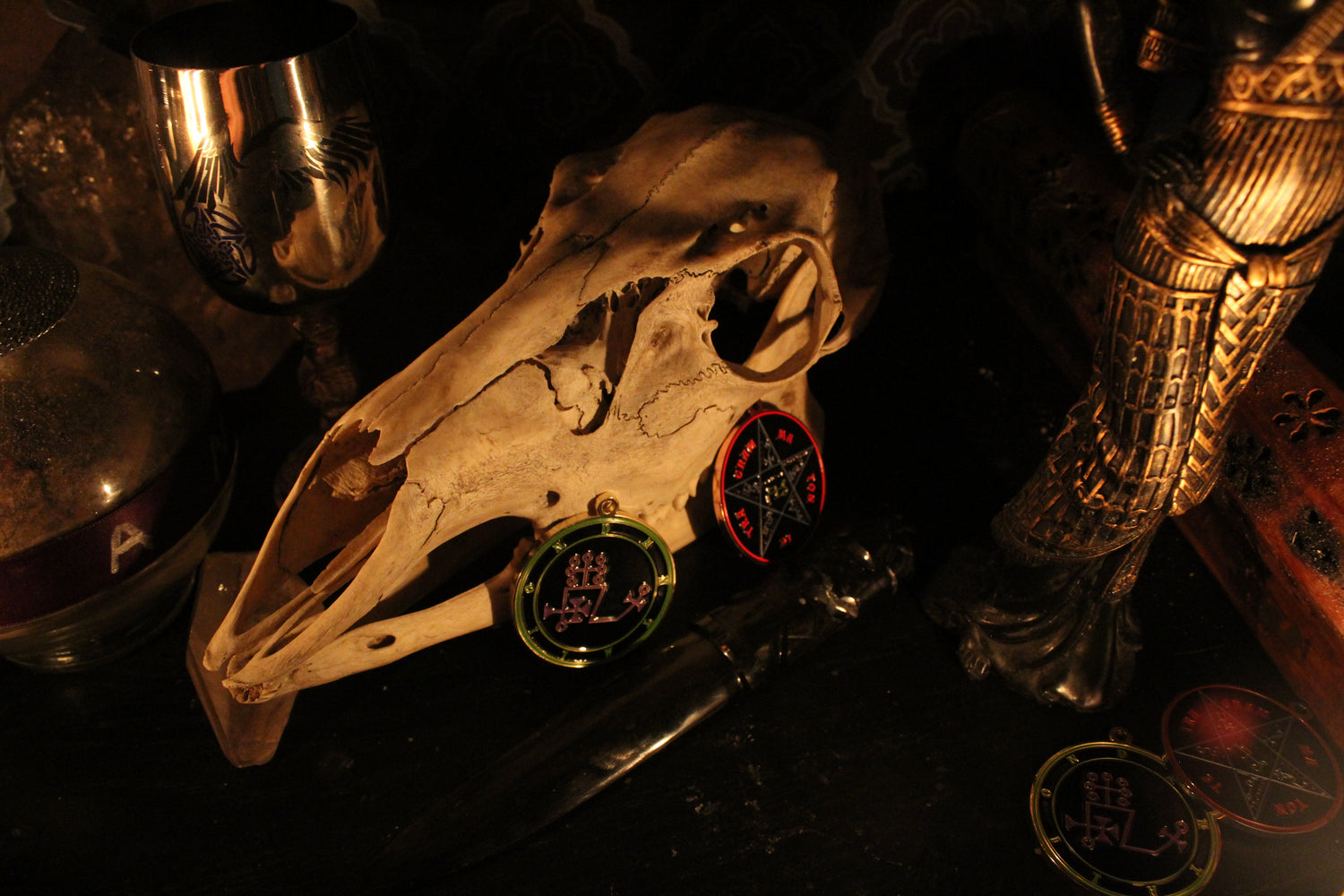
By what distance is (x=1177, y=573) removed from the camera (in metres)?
1.11

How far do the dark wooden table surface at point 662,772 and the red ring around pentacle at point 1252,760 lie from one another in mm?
19

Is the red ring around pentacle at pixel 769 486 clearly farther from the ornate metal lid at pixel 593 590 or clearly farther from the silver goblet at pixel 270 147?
the silver goblet at pixel 270 147

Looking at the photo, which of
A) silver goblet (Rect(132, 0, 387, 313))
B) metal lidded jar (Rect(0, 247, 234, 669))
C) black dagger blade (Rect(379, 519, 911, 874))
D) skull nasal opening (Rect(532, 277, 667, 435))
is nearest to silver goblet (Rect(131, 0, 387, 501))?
silver goblet (Rect(132, 0, 387, 313))

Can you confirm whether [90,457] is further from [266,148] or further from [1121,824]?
[1121,824]

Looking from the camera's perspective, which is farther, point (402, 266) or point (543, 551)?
point (402, 266)

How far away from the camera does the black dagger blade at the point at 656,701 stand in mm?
852

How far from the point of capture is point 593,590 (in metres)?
0.97

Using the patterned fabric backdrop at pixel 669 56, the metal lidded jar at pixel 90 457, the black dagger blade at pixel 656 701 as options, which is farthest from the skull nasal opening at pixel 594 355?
the patterned fabric backdrop at pixel 669 56

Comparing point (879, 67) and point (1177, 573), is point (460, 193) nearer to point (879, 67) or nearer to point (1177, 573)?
point (879, 67)

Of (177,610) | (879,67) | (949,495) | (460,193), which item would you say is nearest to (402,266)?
(460,193)

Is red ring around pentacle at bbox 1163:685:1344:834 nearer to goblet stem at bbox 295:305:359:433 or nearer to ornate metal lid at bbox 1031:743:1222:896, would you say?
ornate metal lid at bbox 1031:743:1222:896

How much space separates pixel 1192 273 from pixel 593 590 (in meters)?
0.61

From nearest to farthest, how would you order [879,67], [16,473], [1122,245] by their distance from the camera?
[1122,245] < [16,473] < [879,67]

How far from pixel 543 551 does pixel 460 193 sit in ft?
2.38
